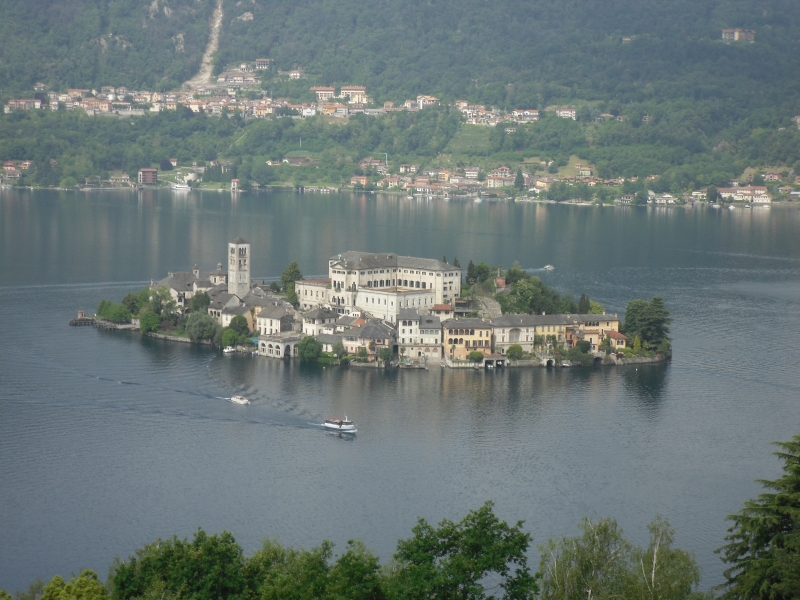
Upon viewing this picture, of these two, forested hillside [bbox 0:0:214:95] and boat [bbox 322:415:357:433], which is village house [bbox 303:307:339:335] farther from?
forested hillside [bbox 0:0:214:95]

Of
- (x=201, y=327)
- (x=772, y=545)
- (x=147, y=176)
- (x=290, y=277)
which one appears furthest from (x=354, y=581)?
(x=147, y=176)

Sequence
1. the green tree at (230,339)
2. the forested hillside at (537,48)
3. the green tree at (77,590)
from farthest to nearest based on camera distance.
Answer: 1. the forested hillside at (537,48)
2. the green tree at (230,339)
3. the green tree at (77,590)

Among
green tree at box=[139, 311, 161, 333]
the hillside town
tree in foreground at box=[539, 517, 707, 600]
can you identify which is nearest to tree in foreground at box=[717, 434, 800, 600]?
tree in foreground at box=[539, 517, 707, 600]

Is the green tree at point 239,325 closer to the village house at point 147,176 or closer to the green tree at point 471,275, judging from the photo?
the green tree at point 471,275

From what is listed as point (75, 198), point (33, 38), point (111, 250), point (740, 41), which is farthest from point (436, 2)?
point (111, 250)

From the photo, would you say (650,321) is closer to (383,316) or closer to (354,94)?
(383,316)

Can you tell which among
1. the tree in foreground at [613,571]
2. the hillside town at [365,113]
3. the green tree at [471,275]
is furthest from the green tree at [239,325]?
the hillside town at [365,113]
